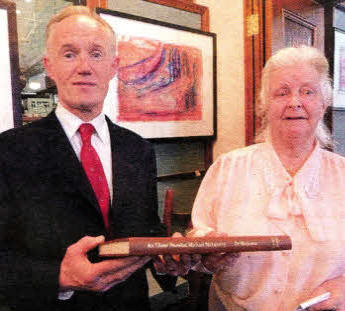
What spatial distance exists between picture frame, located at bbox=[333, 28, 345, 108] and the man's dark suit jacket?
220 cm

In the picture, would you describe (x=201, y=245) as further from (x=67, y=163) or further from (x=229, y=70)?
(x=229, y=70)

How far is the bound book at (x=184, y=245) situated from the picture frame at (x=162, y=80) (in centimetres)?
114

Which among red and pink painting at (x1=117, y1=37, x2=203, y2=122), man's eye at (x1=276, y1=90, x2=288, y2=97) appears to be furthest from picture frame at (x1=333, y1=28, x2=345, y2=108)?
man's eye at (x1=276, y1=90, x2=288, y2=97)

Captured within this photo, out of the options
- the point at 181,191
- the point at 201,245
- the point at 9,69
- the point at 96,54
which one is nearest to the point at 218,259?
the point at 201,245

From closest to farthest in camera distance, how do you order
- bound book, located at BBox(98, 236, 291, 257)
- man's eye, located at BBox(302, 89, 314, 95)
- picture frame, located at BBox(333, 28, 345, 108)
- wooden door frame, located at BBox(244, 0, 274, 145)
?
bound book, located at BBox(98, 236, 291, 257) < man's eye, located at BBox(302, 89, 314, 95) < wooden door frame, located at BBox(244, 0, 274, 145) < picture frame, located at BBox(333, 28, 345, 108)

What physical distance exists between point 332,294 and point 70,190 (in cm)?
94

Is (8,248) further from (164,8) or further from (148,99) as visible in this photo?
(164,8)

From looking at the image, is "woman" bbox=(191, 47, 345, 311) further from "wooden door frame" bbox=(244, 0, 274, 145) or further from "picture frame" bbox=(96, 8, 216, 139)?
"wooden door frame" bbox=(244, 0, 274, 145)

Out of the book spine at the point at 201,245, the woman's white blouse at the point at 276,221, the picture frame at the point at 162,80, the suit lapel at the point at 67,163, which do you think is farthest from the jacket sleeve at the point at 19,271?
the picture frame at the point at 162,80

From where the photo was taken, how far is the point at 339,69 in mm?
2676

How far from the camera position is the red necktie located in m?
1.05

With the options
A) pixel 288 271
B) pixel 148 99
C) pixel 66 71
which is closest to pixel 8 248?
pixel 66 71

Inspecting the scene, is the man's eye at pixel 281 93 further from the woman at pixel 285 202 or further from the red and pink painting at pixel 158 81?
the red and pink painting at pixel 158 81

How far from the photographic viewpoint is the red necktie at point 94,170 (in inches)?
41.4
